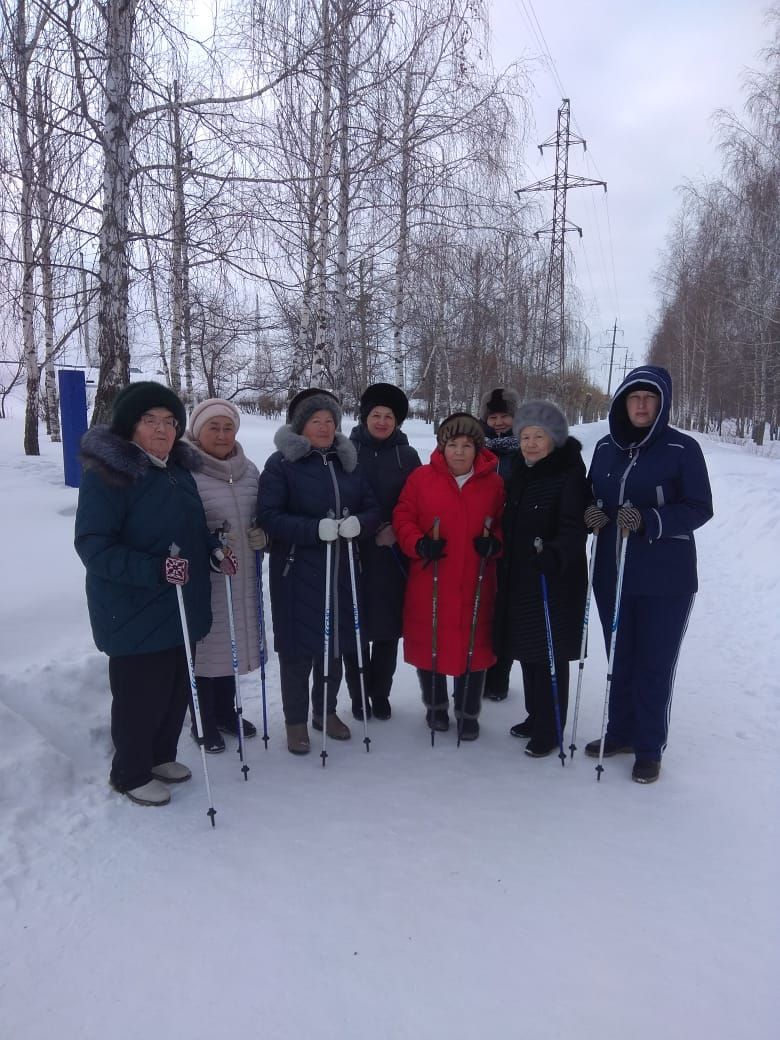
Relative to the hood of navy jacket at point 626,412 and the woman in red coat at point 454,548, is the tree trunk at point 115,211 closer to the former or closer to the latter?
the woman in red coat at point 454,548

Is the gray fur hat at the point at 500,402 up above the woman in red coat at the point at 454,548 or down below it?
above

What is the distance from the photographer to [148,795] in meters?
2.91

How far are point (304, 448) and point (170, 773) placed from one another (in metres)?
1.80

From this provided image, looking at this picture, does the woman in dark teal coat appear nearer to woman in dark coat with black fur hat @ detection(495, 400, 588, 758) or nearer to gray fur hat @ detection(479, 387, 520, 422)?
woman in dark coat with black fur hat @ detection(495, 400, 588, 758)

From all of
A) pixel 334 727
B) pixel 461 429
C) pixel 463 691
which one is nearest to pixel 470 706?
pixel 463 691

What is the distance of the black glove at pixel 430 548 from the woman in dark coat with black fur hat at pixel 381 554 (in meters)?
0.28

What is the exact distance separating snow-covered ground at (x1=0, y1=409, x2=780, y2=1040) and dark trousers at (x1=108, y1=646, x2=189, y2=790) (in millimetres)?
157

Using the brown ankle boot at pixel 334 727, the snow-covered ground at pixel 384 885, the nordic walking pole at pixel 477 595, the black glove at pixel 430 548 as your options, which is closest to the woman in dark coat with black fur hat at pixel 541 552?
the nordic walking pole at pixel 477 595

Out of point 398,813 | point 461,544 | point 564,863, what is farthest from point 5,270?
point 564,863

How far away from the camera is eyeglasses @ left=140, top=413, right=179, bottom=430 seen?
2869 mm

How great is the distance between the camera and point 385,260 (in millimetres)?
9930

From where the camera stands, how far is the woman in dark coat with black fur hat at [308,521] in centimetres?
342

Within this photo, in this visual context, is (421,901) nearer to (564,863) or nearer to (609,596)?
(564,863)

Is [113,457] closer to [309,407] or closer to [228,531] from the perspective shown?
[228,531]
